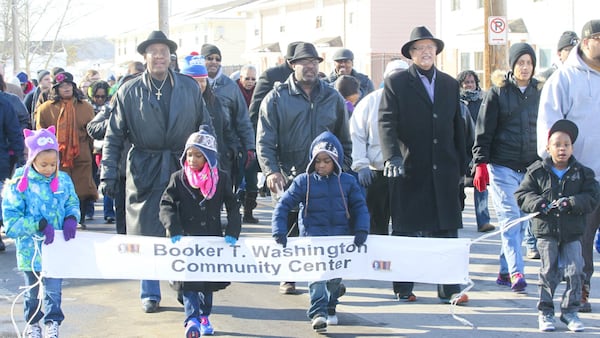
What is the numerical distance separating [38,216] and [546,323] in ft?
12.1

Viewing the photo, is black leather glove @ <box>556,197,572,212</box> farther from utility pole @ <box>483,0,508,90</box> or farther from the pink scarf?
utility pole @ <box>483,0,508,90</box>

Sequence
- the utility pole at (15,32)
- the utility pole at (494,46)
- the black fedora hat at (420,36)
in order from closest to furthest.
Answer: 1. the black fedora hat at (420,36)
2. the utility pole at (494,46)
3. the utility pole at (15,32)

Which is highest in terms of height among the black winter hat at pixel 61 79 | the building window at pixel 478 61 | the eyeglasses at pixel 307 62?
the building window at pixel 478 61

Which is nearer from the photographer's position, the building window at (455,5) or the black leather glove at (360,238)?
the black leather glove at (360,238)

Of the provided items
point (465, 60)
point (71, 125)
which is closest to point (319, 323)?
point (71, 125)

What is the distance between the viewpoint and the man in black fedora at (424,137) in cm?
787

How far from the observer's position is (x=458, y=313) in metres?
7.78

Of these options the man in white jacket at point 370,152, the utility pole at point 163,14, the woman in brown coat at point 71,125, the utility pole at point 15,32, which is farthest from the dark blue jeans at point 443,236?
the utility pole at point 15,32

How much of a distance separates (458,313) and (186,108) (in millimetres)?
2705

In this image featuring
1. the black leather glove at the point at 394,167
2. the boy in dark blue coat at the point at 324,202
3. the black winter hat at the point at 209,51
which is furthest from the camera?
the black winter hat at the point at 209,51

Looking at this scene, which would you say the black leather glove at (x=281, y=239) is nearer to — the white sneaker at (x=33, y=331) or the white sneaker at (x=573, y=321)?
the white sneaker at (x=33, y=331)

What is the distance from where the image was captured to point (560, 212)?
7000 mm

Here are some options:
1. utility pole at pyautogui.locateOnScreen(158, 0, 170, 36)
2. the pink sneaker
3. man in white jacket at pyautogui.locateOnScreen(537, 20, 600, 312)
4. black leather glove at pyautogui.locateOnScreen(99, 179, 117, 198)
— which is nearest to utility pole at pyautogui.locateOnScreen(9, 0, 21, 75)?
utility pole at pyautogui.locateOnScreen(158, 0, 170, 36)

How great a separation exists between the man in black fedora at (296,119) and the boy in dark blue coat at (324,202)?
97cm
